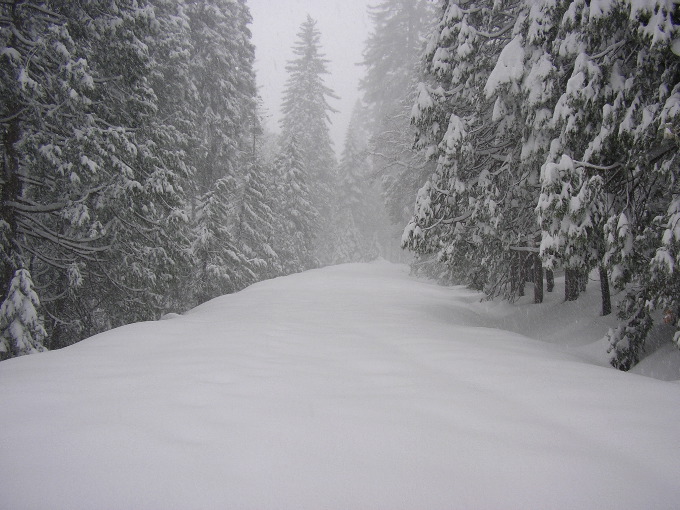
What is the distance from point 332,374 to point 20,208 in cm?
667

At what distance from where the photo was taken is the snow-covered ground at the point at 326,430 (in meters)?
2.05

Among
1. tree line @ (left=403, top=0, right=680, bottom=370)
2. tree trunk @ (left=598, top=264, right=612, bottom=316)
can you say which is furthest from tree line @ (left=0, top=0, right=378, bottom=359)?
tree trunk @ (left=598, top=264, right=612, bottom=316)

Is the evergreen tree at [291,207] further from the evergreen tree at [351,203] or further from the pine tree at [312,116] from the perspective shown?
the evergreen tree at [351,203]

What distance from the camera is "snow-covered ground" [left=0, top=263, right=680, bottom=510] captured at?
6.74 ft

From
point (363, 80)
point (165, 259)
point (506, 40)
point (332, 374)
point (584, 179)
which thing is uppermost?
point (363, 80)

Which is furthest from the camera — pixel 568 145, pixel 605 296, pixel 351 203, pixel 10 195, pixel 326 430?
pixel 351 203

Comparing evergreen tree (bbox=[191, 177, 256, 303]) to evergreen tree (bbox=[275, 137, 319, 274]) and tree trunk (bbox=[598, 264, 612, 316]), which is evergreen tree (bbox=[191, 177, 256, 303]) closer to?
evergreen tree (bbox=[275, 137, 319, 274])

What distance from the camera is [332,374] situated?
3.96m

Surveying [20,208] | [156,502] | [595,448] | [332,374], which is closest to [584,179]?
[595,448]

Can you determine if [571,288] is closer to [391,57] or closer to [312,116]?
[312,116]

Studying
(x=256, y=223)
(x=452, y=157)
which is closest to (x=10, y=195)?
(x=452, y=157)

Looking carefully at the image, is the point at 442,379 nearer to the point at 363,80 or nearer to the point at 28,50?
the point at 28,50

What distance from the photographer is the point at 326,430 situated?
2.68m

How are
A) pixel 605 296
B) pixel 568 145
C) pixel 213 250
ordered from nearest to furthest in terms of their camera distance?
pixel 568 145 < pixel 605 296 < pixel 213 250
